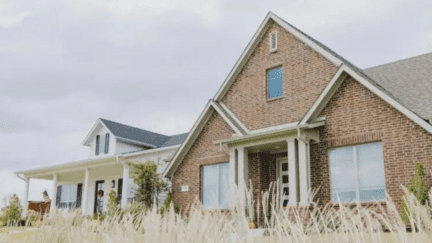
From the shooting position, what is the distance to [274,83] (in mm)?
14648

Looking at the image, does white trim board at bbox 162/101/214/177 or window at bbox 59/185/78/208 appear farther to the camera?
window at bbox 59/185/78/208

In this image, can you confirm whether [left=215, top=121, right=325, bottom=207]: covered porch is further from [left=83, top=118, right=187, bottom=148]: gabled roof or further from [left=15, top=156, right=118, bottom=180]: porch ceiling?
[left=83, top=118, right=187, bottom=148]: gabled roof

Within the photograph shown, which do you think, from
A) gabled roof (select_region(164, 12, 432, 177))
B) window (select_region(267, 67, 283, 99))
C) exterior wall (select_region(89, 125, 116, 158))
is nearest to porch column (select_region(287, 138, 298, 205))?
gabled roof (select_region(164, 12, 432, 177))

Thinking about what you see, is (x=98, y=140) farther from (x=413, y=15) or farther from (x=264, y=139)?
(x=413, y=15)

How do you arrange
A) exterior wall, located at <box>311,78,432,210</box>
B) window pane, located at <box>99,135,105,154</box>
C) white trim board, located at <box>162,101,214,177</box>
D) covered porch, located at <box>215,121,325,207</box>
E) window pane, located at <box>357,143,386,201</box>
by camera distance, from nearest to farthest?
exterior wall, located at <box>311,78,432,210</box>
window pane, located at <box>357,143,386,201</box>
covered porch, located at <box>215,121,325,207</box>
white trim board, located at <box>162,101,214,177</box>
window pane, located at <box>99,135,105,154</box>

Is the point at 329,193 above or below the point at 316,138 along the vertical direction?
below

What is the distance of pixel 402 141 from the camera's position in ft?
36.1

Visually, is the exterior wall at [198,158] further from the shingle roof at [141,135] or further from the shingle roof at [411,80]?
the shingle roof at [141,135]

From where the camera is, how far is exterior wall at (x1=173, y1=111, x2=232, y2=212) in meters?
15.4

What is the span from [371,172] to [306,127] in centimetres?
212

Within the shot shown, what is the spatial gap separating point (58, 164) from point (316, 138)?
18.3 metres

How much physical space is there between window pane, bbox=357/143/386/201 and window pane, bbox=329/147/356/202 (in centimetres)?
24

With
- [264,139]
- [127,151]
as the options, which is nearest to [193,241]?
[264,139]

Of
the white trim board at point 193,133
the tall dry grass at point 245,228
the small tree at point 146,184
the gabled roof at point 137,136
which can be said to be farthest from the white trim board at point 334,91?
the gabled roof at point 137,136
